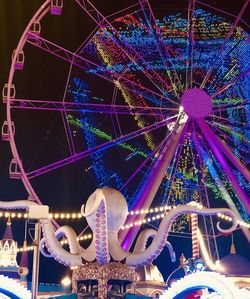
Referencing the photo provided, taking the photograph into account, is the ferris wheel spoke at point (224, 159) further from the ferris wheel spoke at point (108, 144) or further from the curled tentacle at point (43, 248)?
the curled tentacle at point (43, 248)

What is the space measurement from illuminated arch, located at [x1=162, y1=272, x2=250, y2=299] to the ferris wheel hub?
10.9m

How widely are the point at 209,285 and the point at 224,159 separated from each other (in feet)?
35.8

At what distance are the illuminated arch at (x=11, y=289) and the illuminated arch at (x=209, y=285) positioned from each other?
178 centimetres

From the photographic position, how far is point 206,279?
697 centimetres

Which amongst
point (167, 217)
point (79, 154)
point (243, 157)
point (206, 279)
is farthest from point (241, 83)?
point (206, 279)

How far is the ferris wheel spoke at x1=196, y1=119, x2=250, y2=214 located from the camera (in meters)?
16.8

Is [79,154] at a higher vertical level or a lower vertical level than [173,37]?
lower

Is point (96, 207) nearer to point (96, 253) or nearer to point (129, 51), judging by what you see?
point (96, 253)

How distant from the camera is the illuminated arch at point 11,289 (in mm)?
7562

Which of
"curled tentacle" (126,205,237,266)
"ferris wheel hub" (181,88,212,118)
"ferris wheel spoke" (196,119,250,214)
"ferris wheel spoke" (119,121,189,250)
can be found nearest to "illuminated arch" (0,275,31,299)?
"curled tentacle" (126,205,237,266)

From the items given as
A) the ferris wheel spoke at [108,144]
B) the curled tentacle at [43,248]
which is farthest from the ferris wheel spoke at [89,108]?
the curled tentacle at [43,248]

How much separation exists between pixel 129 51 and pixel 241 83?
141 inches

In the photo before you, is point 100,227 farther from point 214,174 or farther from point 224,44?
point 224,44

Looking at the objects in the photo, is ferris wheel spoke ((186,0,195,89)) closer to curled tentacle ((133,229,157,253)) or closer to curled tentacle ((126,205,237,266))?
curled tentacle ((133,229,157,253))
